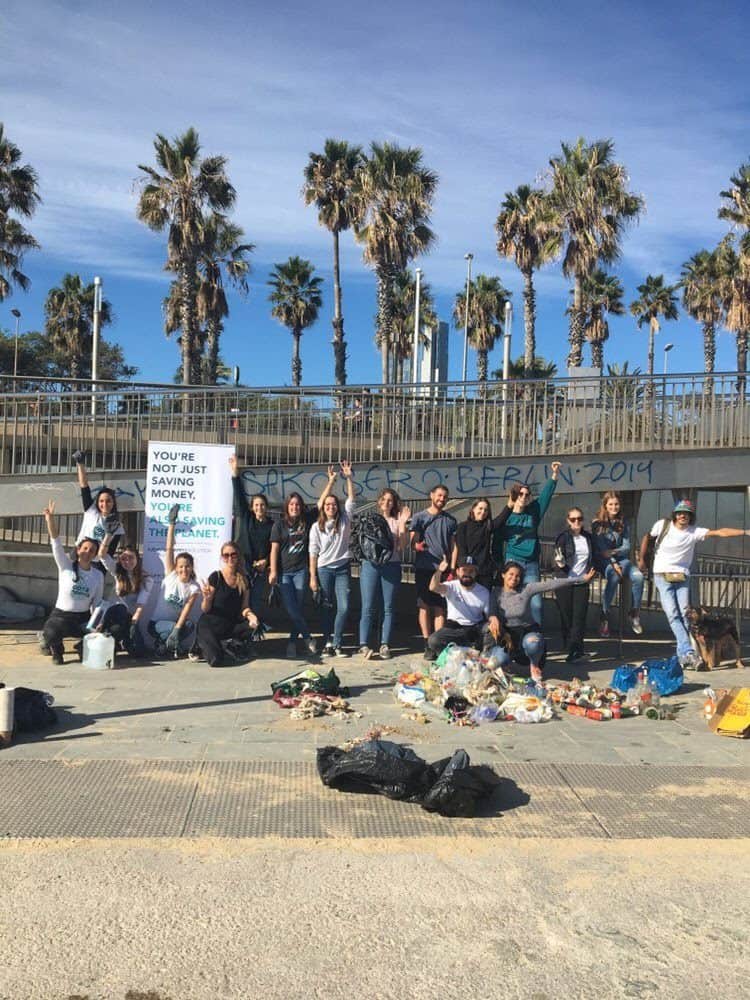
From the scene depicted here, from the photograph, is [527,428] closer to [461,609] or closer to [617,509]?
[617,509]

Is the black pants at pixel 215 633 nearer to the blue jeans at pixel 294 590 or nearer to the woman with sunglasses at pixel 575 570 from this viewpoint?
the blue jeans at pixel 294 590

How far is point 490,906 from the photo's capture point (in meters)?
3.93

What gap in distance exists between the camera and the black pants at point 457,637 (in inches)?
334

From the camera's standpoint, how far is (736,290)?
34375 millimetres

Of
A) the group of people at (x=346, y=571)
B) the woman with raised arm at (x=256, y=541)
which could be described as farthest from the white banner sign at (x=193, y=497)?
the woman with raised arm at (x=256, y=541)

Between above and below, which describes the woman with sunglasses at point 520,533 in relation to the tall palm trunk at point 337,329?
below

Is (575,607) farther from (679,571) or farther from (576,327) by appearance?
(576,327)

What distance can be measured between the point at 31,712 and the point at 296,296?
39029 millimetres

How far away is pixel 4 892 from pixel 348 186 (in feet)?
105

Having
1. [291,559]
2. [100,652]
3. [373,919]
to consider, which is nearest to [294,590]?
[291,559]

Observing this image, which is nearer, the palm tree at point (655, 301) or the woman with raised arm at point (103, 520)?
the woman with raised arm at point (103, 520)

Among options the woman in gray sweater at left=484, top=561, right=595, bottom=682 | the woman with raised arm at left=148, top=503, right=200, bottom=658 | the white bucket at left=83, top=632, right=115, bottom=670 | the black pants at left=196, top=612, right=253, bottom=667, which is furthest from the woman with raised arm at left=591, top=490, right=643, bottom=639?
the white bucket at left=83, top=632, right=115, bottom=670

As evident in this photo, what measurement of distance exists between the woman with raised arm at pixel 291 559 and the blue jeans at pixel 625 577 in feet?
11.0

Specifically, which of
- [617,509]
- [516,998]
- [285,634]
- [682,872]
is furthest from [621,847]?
[285,634]
